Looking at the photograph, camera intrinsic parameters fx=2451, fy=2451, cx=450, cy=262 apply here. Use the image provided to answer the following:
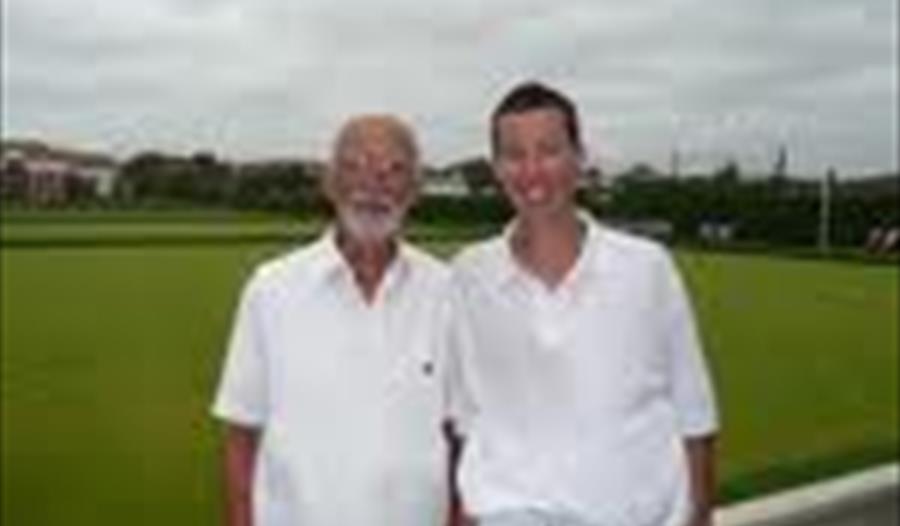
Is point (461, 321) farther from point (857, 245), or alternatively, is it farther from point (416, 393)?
point (857, 245)

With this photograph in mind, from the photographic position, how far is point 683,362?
3881mm

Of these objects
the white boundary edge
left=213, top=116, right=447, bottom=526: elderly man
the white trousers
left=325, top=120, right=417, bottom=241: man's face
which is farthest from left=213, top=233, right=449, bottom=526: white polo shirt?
the white boundary edge

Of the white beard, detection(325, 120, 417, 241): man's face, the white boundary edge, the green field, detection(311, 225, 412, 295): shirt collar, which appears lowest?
the white boundary edge

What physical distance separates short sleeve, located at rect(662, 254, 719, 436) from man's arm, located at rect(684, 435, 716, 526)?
2cm

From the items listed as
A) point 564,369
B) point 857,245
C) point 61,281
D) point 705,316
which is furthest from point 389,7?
point 857,245

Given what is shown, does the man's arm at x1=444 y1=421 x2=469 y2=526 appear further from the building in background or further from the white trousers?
the building in background

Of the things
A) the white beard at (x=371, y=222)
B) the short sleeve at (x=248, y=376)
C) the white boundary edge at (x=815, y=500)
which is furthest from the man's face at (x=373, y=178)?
the white boundary edge at (x=815, y=500)

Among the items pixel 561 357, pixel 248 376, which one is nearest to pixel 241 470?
pixel 248 376

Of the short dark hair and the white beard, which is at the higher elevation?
the short dark hair

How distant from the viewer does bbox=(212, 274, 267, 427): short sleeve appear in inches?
155

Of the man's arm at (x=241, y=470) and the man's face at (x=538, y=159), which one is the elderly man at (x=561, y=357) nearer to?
the man's face at (x=538, y=159)

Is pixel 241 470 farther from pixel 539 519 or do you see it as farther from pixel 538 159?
pixel 538 159

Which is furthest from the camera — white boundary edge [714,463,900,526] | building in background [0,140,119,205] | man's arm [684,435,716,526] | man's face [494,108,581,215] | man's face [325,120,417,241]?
white boundary edge [714,463,900,526]

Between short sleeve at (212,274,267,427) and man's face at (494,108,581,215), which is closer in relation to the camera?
man's face at (494,108,581,215)
